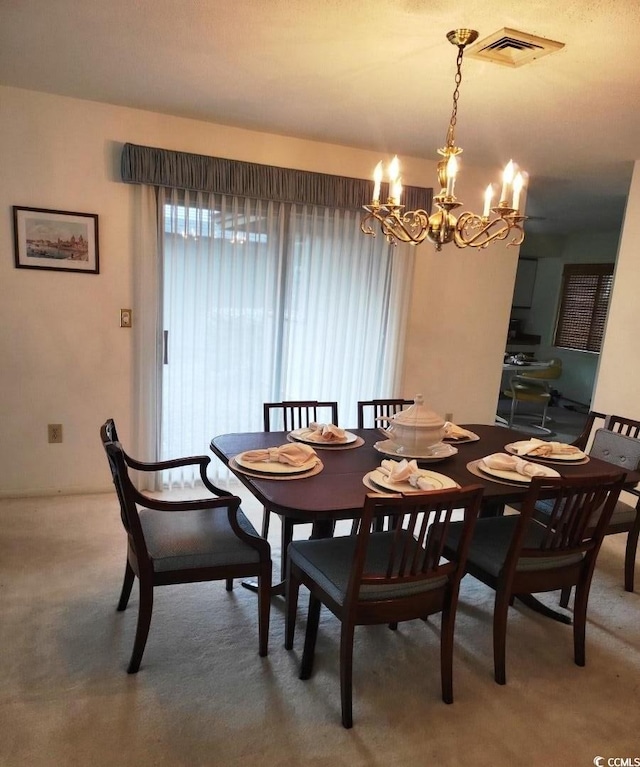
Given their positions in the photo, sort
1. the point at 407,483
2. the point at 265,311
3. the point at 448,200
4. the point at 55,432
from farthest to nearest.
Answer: the point at 265,311 < the point at 55,432 < the point at 448,200 < the point at 407,483

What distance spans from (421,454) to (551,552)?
2.10ft

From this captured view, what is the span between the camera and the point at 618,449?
2.85 meters

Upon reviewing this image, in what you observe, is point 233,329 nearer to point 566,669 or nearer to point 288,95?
point 288,95

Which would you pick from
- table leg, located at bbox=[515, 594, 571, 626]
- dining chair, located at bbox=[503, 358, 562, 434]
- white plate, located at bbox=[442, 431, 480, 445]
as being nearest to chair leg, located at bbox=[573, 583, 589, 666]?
table leg, located at bbox=[515, 594, 571, 626]

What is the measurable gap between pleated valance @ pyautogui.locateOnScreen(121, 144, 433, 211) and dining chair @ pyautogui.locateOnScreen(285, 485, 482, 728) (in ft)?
7.83

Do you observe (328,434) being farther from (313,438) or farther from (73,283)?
(73,283)

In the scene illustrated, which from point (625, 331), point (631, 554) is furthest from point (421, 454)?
point (625, 331)

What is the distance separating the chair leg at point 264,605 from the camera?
2014 mm

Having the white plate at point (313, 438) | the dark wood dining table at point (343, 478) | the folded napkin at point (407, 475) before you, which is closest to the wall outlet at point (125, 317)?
the dark wood dining table at point (343, 478)

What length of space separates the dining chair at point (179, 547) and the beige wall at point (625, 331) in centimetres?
300

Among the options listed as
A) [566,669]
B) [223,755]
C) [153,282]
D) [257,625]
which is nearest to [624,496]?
[566,669]

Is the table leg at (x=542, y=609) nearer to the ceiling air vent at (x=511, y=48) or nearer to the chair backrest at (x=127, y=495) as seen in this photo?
the chair backrest at (x=127, y=495)

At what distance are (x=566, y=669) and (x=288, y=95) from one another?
299 centimetres

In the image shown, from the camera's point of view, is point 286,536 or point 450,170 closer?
point 450,170
